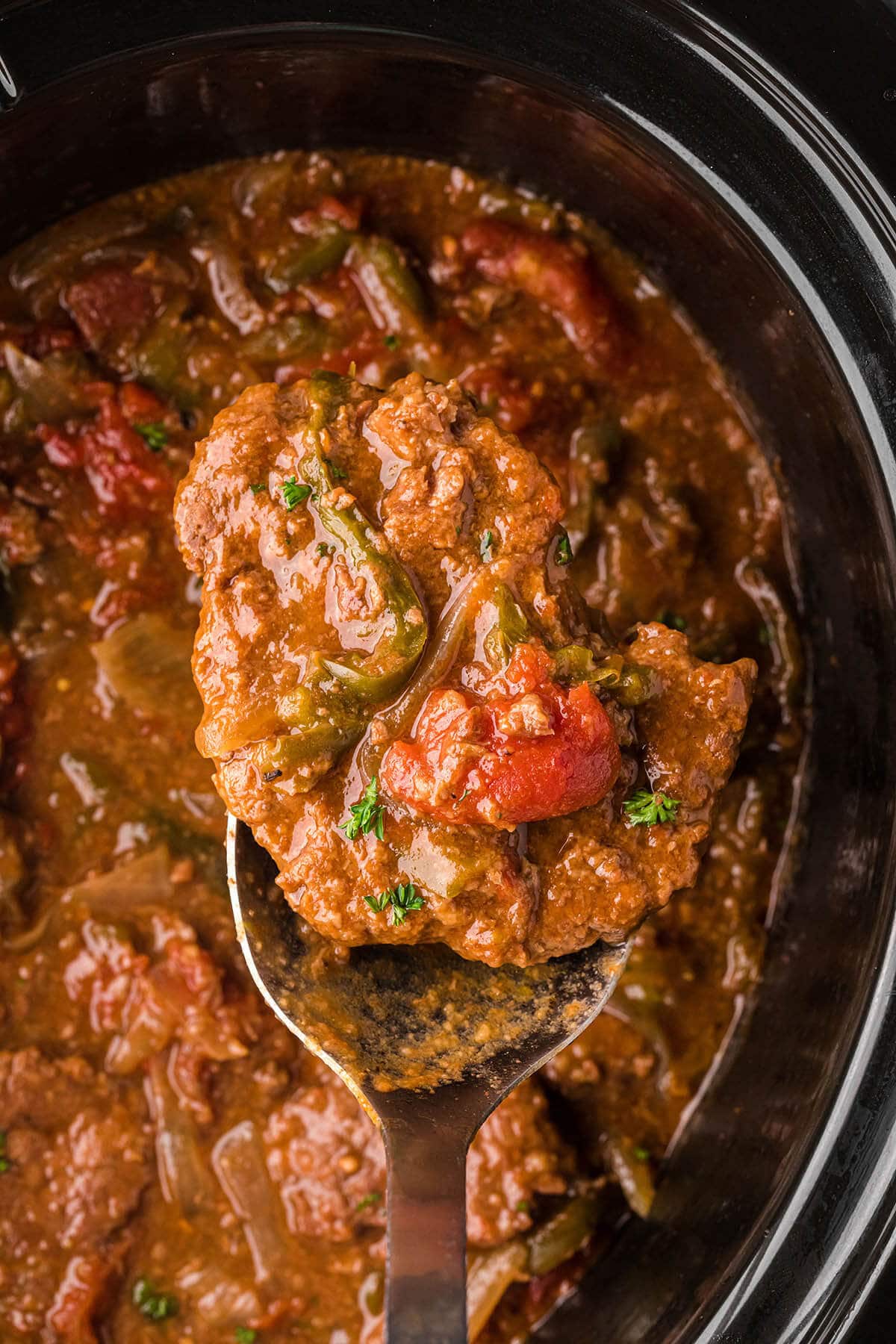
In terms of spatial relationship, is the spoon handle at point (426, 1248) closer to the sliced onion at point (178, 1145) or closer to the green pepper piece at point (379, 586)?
the sliced onion at point (178, 1145)

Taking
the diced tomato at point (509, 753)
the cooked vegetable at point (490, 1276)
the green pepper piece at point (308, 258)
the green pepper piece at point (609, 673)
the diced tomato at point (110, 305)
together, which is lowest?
the cooked vegetable at point (490, 1276)

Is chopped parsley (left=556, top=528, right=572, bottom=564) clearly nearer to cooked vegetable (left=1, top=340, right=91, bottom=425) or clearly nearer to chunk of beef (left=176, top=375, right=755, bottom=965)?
chunk of beef (left=176, top=375, right=755, bottom=965)

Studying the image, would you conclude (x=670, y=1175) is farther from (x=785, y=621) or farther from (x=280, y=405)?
(x=280, y=405)

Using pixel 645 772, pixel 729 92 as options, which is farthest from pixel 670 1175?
pixel 729 92

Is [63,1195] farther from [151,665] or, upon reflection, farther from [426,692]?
[426,692]

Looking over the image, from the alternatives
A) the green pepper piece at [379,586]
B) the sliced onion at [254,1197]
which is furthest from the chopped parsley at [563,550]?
the sliced onion at [254,1197]

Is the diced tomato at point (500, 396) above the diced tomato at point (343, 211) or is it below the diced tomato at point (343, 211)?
below

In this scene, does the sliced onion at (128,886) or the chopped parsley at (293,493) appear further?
the sliced onion at (128,886)
